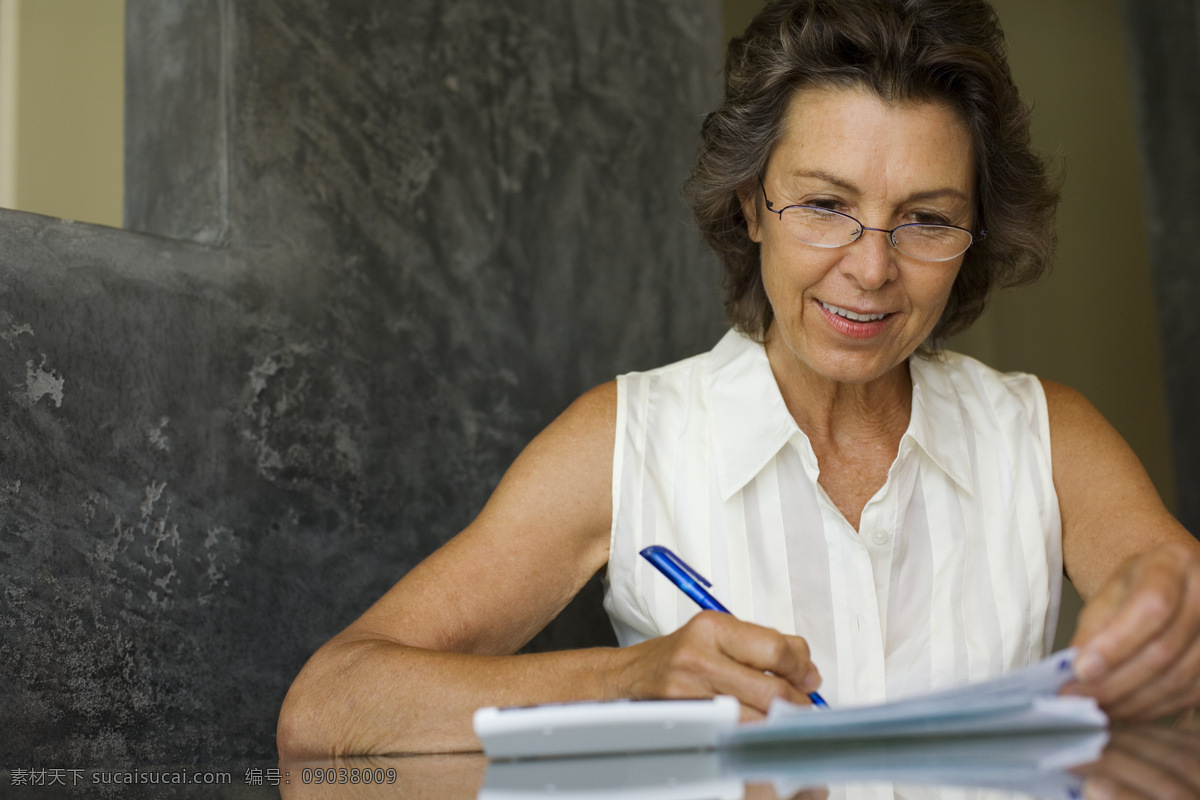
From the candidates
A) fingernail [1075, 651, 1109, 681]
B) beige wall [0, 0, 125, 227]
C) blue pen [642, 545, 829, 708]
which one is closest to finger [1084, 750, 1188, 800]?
fingernail [1075, 651, 1109, 681]

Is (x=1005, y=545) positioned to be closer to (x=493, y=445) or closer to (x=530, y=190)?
(x=493, y=445)

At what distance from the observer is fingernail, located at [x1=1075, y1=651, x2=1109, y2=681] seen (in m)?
0.98

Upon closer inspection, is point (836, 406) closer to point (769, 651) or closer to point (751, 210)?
point (751, 210)

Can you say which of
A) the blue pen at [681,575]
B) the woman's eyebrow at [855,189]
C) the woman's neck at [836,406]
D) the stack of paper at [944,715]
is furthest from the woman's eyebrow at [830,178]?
the stack of paper at [944,715]

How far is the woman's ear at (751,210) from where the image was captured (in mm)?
1936

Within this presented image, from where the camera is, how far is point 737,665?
107 cm

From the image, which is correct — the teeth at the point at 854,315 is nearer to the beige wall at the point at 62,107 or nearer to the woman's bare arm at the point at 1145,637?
the woman's bare arm at the point at 1145,637

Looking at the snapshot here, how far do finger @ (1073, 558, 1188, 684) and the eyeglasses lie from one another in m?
0.73

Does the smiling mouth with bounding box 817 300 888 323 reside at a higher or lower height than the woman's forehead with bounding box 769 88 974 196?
lower

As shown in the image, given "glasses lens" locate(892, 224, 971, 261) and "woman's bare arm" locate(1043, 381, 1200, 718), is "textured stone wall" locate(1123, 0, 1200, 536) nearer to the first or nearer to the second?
"glasses lens" locate(892, 224, 971, 261)

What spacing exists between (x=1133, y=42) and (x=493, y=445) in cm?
441

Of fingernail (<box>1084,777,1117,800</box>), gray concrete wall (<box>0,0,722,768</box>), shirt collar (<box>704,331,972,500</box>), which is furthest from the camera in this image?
shirt collar (<box>704,331,972,500</box>)

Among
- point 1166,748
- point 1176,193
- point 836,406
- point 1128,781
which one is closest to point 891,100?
point 836,406

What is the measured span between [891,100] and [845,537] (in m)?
0.70
